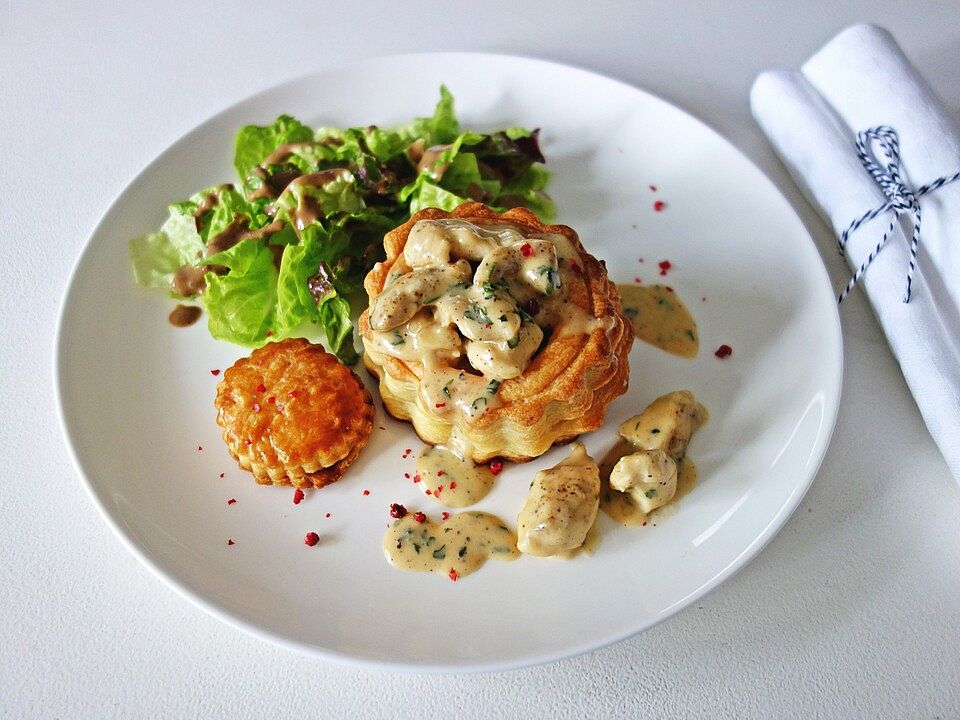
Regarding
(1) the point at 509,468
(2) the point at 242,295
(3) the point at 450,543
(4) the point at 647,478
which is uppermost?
(2) the point at 242,295

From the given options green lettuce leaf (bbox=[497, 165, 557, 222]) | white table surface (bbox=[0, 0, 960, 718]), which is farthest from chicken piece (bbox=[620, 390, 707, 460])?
green lettuce leaf (bbox=[497, 165, 557, 222])

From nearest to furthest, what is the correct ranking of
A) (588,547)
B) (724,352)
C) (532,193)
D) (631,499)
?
(588,547) < (631,499) < (724,352) < (532,193)

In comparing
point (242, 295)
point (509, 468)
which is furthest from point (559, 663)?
point (242, 295)

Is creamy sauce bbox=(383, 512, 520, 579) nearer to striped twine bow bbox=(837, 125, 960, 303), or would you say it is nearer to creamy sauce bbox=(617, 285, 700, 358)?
creamy sauce bbox=(617, 285, 700, 358)

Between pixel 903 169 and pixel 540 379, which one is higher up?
pixel 540 379

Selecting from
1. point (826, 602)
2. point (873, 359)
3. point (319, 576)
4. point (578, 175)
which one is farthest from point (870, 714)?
point (578, 175)

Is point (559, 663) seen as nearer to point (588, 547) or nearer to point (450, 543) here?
point (588, 547)
